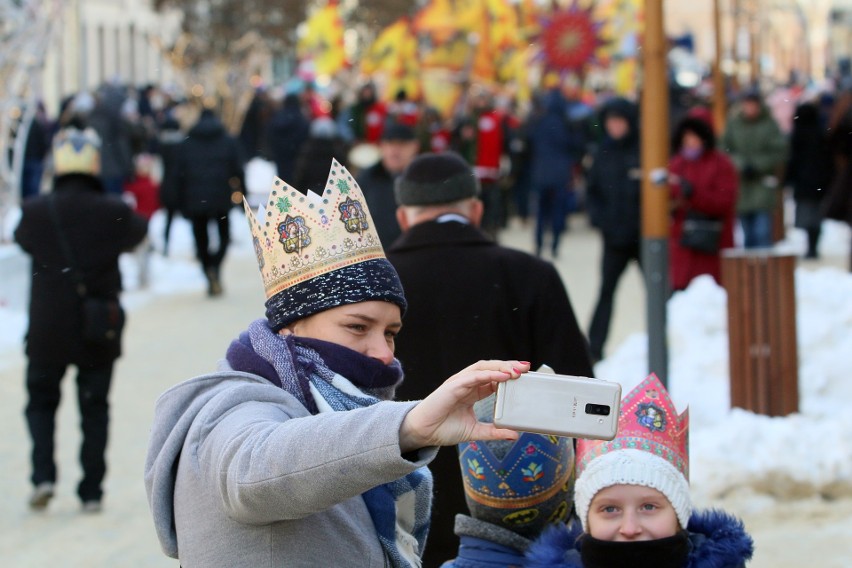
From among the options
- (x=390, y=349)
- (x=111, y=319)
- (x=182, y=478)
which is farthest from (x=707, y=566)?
(x=111, y=319)

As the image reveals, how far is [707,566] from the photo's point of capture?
337cm

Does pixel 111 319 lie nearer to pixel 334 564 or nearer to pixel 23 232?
pixel 23 232

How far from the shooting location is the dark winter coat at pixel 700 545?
134 inches

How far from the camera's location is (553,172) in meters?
18.0

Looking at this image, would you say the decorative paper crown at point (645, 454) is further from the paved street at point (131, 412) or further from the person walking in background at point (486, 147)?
the person walking in background at point (486, 147)

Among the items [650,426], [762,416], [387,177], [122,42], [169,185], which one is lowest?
[762,416]

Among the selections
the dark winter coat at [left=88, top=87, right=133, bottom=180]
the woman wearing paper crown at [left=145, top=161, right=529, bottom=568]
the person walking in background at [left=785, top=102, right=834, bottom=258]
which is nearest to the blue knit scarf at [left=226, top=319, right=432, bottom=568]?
the woman wearing paper crown at [left=145, top=161, right=529, bottom=568]

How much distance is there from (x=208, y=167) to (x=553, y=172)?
4.59 metres

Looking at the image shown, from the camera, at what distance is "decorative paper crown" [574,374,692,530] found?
11.0 ft

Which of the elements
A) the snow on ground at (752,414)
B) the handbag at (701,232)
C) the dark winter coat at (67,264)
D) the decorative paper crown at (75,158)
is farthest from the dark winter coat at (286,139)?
the dark winter coat at (67,264)

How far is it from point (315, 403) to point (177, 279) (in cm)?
1430

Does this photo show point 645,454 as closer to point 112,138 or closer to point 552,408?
point 552,408

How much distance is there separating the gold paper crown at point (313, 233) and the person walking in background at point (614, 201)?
771 cm

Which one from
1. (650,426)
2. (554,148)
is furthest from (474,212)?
(554,148)
